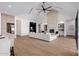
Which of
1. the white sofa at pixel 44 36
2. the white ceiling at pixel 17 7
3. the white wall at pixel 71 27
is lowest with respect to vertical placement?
the white sofa at pixel 44 36

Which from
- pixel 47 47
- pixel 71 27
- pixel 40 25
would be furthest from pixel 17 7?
pixel 71 27

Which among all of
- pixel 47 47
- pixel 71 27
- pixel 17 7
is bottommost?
pixel 47 47

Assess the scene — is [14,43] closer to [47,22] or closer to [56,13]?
[47,22]

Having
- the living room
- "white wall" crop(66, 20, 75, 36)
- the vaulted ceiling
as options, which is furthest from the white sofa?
the vaulted ceiling

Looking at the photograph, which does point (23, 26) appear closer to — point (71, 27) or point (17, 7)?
point (17, 7)

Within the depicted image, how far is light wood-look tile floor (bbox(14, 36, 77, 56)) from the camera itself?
2.46 m

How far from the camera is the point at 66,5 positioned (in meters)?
2.49

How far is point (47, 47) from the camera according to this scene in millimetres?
2510

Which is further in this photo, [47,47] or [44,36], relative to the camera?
[44,36]

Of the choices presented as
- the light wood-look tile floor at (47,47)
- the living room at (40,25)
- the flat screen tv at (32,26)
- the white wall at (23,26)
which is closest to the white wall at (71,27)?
the living room at (40,25)

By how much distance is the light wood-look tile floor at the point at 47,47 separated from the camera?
8.06 ft

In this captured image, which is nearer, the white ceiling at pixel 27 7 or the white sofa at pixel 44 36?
the white ceiling at pixel 27 7

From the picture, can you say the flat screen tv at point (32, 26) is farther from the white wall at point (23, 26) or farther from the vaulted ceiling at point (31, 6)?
the vaulted ceiling at point (31, 6)

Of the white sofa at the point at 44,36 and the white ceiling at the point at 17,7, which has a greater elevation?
the white ceiling at the point at 17,7
